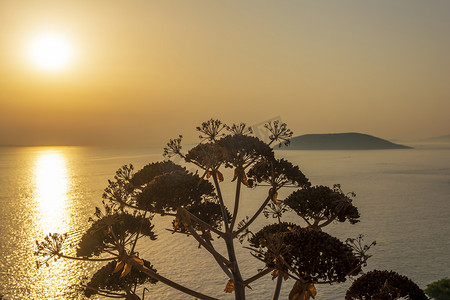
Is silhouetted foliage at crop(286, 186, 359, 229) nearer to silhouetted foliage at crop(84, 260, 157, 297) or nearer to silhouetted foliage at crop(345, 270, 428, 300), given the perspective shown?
silhouetted foliage at crop(345, 270, 428, 300)

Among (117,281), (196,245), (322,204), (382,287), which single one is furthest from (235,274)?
(196,245)

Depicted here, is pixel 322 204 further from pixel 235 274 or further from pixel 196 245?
pixel 196 245

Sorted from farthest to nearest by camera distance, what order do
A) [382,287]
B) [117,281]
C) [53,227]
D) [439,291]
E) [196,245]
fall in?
[53,227], [196,245], [439,291], [117,281], [382,287]

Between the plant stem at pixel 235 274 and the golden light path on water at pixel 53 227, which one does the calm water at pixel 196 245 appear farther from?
the plant stem at pixel 235 274

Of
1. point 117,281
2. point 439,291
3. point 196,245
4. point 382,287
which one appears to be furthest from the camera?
point 196,245

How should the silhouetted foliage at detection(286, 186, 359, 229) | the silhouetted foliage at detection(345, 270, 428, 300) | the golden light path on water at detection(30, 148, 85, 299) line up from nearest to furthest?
the silhouetted foliage at detection(345, 270, 428, 300) < the silhouetted foliage at detection(286, 186, 359, 229) < the golden light path on water at detection(30, 148, 85, 299)

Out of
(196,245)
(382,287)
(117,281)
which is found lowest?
(196,245)

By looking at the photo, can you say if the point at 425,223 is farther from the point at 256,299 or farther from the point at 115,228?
the point at 115,228

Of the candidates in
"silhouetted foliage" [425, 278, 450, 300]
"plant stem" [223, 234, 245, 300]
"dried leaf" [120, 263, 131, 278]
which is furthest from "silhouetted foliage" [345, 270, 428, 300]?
"silhouetted foliage" [425, 278, 450, 300]

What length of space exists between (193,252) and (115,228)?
44.2m

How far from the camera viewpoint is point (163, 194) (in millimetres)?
10148

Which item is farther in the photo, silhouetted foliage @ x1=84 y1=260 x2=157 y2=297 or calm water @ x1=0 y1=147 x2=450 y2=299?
calm water @ x1=0 y1=147 x2=450 y2=299

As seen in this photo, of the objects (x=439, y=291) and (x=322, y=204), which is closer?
(x=322, y=204)

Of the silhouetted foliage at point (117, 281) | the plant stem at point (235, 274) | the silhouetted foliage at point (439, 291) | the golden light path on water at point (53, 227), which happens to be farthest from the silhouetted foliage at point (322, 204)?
the silhouetted foliage at point (439, 291)
